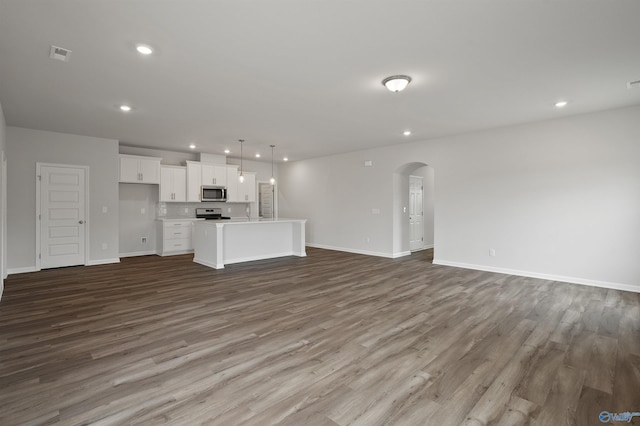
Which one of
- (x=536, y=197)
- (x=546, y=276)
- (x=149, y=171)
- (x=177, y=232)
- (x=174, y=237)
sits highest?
(x=149, y=171)

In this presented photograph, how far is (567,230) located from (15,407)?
6938 millimetres

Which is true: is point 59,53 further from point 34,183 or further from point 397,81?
point 34,183

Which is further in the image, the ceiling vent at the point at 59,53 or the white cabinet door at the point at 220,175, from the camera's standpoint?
the white cabinet door at the point at 220,175

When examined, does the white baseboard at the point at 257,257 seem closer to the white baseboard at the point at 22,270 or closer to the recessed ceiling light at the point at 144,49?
the white baseboard at the point at 22,270

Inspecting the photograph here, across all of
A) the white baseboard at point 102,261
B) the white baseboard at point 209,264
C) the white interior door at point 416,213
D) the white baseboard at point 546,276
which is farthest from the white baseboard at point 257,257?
the white baseboard at point 546,276

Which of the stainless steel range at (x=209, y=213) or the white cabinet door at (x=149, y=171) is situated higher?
the white cabinet door at (x=149, y=171)

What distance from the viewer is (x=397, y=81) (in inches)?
139

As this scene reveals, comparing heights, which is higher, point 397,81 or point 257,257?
point 397,81

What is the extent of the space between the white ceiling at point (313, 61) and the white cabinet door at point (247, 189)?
376 centimetres

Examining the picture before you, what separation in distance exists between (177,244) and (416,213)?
649cm

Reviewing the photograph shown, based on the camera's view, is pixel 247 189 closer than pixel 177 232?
No

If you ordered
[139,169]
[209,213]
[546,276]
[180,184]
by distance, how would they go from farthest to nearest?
[209,213]
[180,184]
[139,169]
[546,276]

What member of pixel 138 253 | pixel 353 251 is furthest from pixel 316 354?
pixel 138 253

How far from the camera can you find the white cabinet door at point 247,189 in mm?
9203
